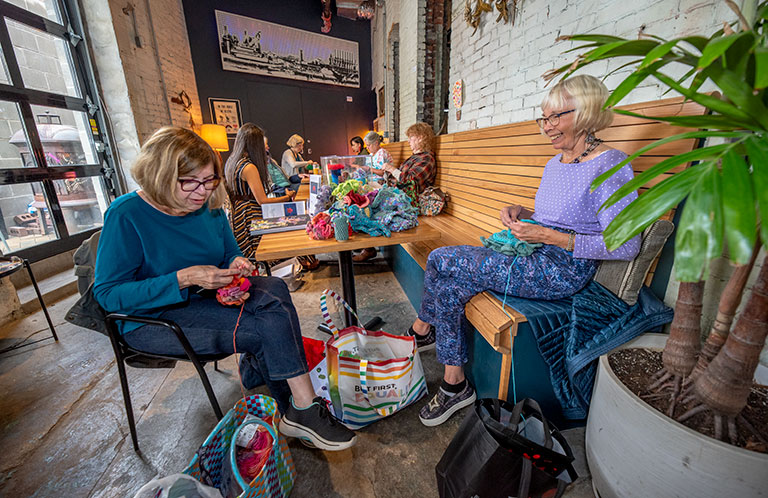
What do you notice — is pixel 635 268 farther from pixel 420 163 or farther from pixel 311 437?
pixel 420 163

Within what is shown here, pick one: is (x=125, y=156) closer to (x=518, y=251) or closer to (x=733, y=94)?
(x=518, y=251)

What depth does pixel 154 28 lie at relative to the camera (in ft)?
17.0

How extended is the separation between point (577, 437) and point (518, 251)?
93 cm

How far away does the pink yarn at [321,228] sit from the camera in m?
1.78

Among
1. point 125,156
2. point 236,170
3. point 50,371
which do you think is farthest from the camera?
point 125,156

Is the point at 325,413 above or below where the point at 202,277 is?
below

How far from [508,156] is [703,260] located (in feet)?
6.72

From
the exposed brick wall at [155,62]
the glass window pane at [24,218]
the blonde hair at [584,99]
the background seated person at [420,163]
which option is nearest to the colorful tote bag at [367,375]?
the blonde hair at [584,99]

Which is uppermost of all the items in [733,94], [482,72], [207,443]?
[482,72]

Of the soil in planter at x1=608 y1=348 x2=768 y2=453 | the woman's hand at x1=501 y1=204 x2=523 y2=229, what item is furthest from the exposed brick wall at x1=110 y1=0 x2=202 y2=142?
the soil in planter at x1=608 y1=348 x2=768 y2=453

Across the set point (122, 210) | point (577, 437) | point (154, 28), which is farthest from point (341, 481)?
point (154, 28)

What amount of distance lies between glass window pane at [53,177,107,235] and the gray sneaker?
432 cm

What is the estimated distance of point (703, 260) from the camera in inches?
19.1

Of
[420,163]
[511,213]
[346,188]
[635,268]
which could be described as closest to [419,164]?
[420,163]
